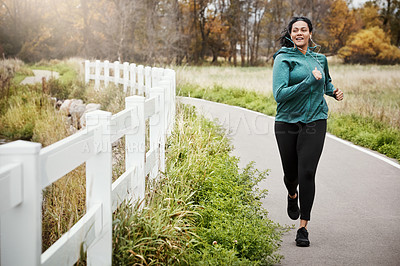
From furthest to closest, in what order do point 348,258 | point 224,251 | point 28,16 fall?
point 28,16
point 348,258
point 224,251

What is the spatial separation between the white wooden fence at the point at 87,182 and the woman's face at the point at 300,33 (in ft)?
5.61

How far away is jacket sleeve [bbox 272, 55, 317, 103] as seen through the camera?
4668 mm

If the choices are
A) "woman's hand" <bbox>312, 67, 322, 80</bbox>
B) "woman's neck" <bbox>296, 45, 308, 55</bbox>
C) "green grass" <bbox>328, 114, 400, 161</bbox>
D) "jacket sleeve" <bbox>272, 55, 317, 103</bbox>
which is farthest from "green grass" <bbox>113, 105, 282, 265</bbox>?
"green grass" <bbox>328, 114, 400, 161</bbox>

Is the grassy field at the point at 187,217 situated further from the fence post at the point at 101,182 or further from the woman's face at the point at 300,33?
the woman's face at the point at 300,33

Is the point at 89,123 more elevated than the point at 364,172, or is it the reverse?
the point at 89,123

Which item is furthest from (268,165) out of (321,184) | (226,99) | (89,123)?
(226,99)

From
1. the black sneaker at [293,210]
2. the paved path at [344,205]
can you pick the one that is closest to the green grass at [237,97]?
the paved path at [344,205]

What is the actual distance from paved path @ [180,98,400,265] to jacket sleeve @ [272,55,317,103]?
4.95ft

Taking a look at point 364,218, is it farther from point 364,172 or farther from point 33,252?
point 33,252

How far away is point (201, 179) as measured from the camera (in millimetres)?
5707

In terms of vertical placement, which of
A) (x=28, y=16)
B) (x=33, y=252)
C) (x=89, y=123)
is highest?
(x=28, y=16)

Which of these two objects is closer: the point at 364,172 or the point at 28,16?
the point at 364,172

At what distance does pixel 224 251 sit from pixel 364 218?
2.44 m

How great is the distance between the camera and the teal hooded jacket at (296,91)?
477 centimetres
